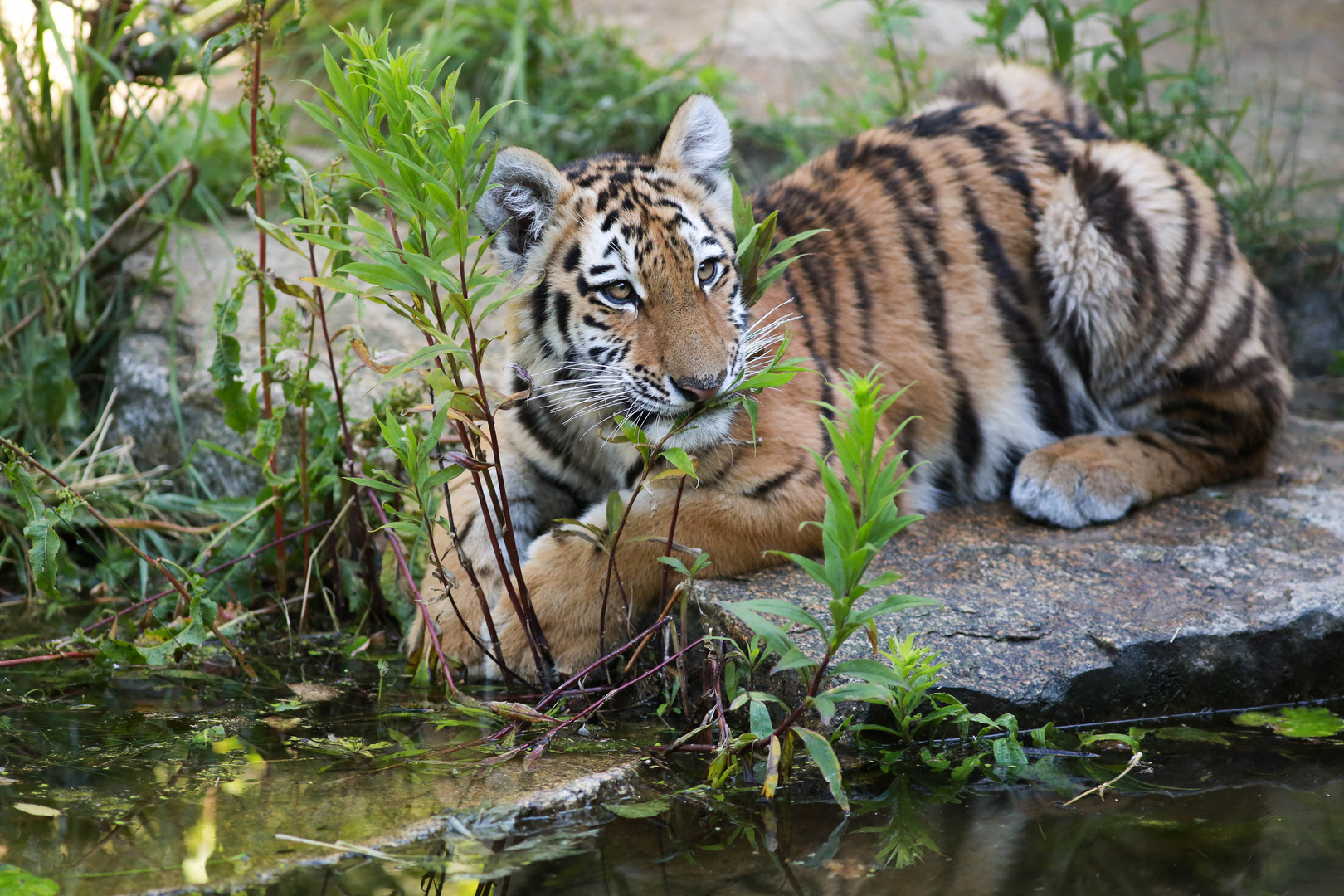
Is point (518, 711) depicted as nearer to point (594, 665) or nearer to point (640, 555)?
point (594, 665)

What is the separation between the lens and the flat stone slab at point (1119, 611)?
2.70 m

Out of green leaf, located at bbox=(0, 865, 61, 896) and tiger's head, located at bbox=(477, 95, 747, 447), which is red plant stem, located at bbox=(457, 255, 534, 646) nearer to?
tiger's head, located at bbox=(477, 95, 747, 447)

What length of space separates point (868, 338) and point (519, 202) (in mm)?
1267

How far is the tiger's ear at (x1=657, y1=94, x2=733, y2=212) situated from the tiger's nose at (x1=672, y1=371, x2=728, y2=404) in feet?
2.24

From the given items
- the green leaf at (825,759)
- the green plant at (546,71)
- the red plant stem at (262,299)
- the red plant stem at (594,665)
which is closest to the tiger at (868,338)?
the red plant stem at (594,665)

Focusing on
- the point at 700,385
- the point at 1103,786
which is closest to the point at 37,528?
the point at 700,385

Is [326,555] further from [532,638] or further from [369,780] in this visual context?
[369,780]

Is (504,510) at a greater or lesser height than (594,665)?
greater

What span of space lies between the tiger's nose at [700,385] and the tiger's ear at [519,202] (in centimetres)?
59

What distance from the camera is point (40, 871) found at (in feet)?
6.19

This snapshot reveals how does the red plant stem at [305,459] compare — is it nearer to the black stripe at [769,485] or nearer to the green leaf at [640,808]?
the black stripe at [769,485]

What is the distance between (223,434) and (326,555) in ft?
2.41

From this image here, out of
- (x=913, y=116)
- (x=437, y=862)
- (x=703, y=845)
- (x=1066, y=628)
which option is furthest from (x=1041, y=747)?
(x=913, y=116)

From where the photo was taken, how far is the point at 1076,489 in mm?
3469
